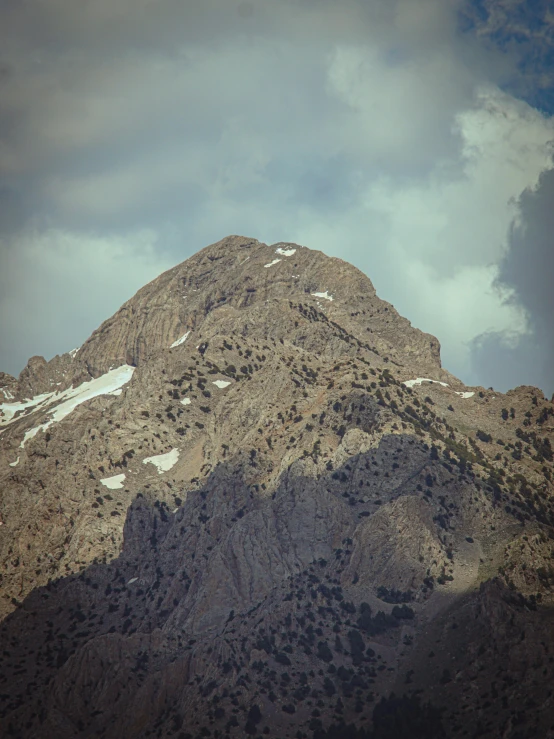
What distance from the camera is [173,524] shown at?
19125 centimetres

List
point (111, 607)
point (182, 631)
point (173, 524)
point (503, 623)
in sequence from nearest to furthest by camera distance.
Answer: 1. point (503, 623)
2. point (182, 631)
3. point (111, 607)
4. point (173, 524)

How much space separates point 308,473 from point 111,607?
142 ft

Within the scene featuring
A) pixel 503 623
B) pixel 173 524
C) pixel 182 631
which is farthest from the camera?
pixel 173 524

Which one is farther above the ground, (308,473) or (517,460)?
(517,460)

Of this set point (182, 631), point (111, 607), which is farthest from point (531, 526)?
point (111, 607)

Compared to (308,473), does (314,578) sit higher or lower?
lower

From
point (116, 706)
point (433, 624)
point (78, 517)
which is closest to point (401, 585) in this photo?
point (433, 624)

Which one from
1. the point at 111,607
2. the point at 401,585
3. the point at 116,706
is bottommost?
the point at 116,706

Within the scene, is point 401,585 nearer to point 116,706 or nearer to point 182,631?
point 182,631

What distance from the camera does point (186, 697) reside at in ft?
→ 508

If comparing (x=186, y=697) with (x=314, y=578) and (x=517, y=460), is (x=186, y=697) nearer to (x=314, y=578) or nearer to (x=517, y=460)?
(x=314, y=578)

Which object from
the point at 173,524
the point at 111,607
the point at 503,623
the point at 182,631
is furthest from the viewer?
the point at 173,524

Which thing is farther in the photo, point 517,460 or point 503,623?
point 517,460

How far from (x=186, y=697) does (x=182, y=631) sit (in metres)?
13.9
